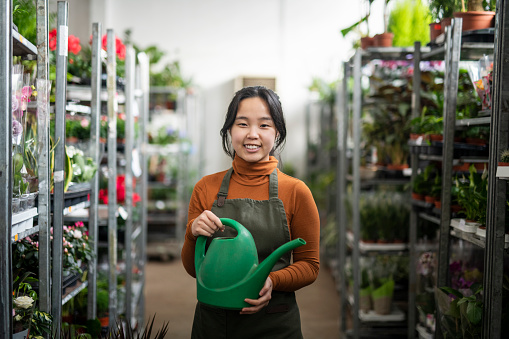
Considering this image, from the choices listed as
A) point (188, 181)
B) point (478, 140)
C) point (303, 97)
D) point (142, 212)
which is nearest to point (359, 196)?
point (478, 140)

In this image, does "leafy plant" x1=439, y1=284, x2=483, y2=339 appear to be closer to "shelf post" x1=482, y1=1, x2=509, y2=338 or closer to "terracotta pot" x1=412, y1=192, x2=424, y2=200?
"shelf post" x1=482, y1=1, x2=509, y2=338

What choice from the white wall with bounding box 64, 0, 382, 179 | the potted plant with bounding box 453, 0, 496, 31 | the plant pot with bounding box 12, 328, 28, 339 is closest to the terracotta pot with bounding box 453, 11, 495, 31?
the potted plant with bounding box 453, 0, 496, 31

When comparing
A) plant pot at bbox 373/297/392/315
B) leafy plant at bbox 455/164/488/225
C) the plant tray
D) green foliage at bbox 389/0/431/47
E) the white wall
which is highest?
the white wall

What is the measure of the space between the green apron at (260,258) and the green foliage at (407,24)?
271 cm

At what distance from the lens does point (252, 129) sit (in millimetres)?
1283

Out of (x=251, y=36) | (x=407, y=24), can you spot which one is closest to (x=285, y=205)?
(x=407, y=24)

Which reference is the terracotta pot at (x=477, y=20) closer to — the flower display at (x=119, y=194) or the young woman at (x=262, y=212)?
the young woman at (x=262, y=212)

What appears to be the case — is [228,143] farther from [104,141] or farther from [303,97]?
[303,97]

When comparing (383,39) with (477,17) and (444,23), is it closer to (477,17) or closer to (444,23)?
(444,23)

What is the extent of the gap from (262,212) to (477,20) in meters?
1.68

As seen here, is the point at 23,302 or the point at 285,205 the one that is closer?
the point at 285,205

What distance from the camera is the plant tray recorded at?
1960 millimetres

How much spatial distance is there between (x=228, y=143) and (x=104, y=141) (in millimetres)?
1557

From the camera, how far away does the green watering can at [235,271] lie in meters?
1.15
